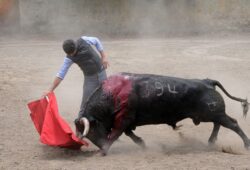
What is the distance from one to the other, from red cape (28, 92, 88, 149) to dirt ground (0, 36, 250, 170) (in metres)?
0.19

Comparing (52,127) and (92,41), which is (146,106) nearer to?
(52,127)

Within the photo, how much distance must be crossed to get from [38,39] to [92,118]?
15.1 meters

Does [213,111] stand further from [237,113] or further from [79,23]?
[79,23]

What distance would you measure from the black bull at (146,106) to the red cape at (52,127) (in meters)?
0.16

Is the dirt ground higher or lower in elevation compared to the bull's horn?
lower

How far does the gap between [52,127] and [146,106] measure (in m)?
1.35

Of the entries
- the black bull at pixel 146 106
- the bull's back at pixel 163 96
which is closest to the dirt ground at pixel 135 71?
the black bull at pixel 146 106

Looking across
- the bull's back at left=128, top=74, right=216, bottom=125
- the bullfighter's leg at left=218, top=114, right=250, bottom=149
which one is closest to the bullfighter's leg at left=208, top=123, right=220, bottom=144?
the bullfighter's leg at left=218, top=114, right=250, bottom=149

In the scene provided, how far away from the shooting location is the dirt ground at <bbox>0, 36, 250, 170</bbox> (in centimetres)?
743

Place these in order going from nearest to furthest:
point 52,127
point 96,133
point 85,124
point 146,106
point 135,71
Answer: point 85,124 → point 146,106 → point 96,133 → point 52,127 → point 135,71

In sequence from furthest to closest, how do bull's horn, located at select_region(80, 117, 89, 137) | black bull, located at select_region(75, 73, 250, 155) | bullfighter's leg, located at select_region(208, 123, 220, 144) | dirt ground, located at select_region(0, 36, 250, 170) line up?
bullfighter's leg, located at select_region(208, 123, 220, 144), black bull, located at select_region(75, 73, 250, 155), bull's horn, located at select_region(80, 117, 89, 137), dirt ground, located at select_region(0, 36, 250, 170)

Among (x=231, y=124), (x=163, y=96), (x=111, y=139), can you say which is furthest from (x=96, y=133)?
(x=231, y=124)

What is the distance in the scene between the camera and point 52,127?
8.00m

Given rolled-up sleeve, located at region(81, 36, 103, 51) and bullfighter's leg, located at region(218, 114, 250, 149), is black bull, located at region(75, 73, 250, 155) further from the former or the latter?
rolled-up sleeve, located at region(81, 36, 103, 51)
